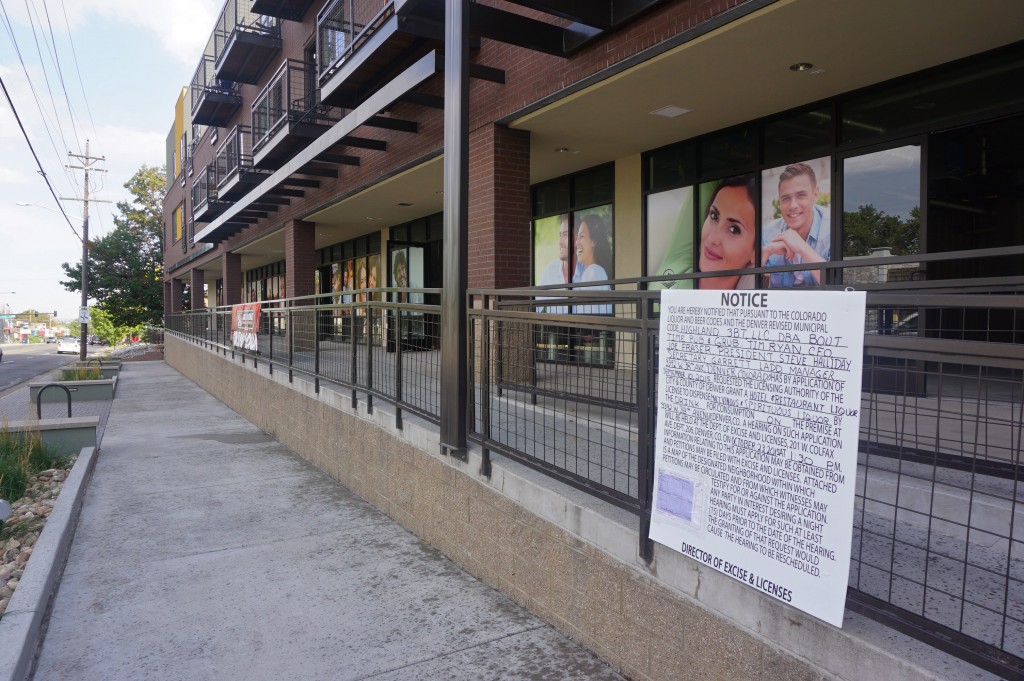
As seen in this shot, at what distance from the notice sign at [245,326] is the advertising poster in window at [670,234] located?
6583mm

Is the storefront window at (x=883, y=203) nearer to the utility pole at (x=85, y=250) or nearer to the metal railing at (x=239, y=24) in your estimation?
the metal railing at (x=239, y=24)

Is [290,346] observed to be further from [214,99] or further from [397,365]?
[214,99]

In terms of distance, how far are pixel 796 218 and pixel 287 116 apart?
10184 millimetres

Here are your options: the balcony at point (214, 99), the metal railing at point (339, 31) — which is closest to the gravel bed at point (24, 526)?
the metal railing at point (339, 31)

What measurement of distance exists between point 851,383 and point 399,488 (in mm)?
Result: 4364

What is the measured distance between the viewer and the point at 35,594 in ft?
13.4

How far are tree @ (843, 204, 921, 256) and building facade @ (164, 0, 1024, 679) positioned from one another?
Result: 25 mm

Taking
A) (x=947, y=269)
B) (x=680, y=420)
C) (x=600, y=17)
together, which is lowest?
(x=680, y=420)

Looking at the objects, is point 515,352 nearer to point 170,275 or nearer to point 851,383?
point 851,383

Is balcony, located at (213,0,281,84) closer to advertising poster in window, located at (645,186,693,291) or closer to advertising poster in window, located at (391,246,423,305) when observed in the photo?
advertising poster in window, located at (391,246,423,305)

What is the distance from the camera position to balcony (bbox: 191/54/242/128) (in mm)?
22234

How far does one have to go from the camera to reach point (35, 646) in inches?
147

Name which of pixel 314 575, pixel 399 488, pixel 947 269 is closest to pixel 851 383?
pixel 314 575

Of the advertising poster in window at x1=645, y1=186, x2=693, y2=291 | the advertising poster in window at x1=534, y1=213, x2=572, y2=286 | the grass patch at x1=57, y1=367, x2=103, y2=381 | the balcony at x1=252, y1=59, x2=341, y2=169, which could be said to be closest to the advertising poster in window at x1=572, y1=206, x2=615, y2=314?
the advertising poster in window at x1=534, y1=213, x2=572, y2=286
